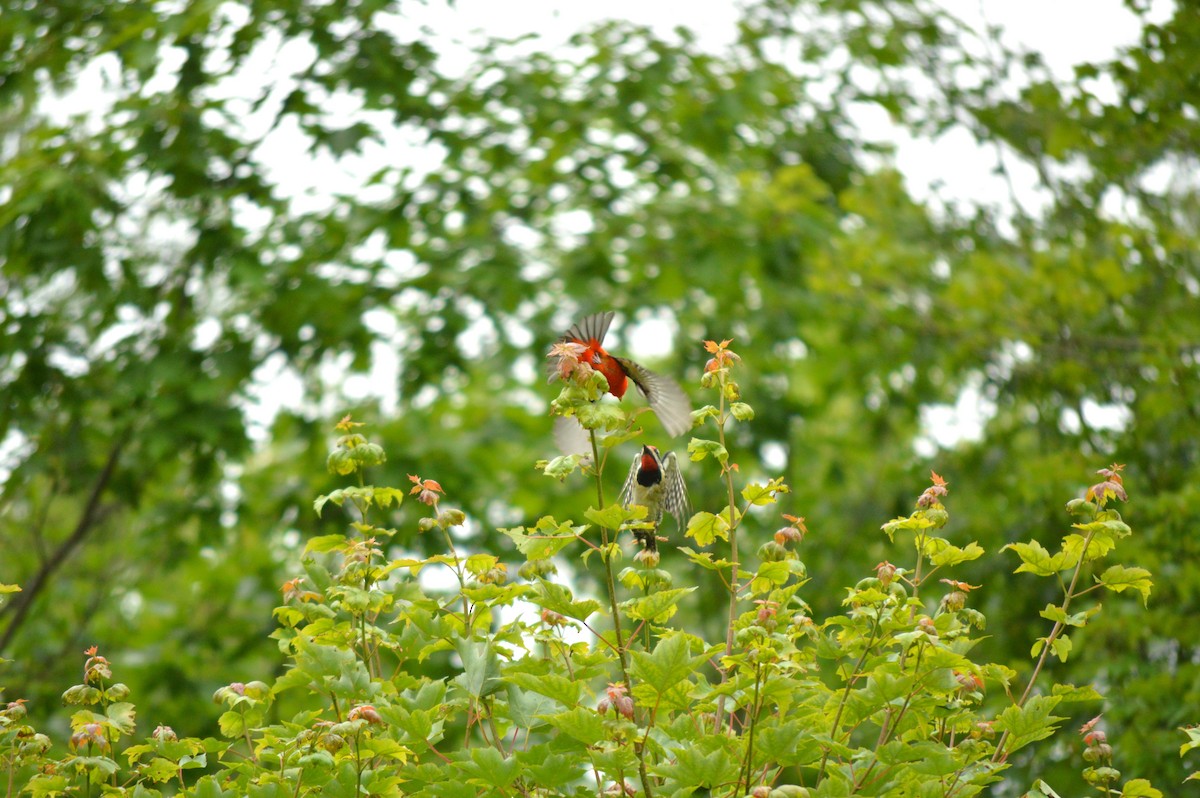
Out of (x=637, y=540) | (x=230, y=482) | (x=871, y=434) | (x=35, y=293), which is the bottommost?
(x=871, y=434)

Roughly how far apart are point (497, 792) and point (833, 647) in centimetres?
67

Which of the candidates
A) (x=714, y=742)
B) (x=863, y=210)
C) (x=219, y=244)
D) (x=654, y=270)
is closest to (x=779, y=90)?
(x=863, y=210)

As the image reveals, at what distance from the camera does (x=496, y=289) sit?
27.3 feet

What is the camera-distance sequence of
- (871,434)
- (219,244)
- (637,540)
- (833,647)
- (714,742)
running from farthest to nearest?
(871,434), (219,244), (637,540), (833,647), (714,742)

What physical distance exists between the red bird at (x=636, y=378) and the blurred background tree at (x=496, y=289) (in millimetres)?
3363

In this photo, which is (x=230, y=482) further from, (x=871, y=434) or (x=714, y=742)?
(x=714, y=742)

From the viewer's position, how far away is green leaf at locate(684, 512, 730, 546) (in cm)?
240

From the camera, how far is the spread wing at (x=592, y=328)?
2.97 metres

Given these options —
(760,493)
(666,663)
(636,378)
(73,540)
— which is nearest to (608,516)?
(666,663)

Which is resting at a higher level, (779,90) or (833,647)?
(833,647)

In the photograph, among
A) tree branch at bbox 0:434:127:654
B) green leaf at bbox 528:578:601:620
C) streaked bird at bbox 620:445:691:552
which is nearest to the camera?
green leaf at bbox 528:578:601:620

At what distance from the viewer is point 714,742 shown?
2164 millimetres

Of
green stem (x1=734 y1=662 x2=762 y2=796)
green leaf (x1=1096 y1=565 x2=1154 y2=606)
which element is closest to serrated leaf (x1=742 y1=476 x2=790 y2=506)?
green stem (x1=734 y1=662 x2=762 y2=796)

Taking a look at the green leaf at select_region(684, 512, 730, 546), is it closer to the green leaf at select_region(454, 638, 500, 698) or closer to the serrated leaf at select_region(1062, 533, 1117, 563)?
the green leaf at select_region(454, 638, 500, 698)
